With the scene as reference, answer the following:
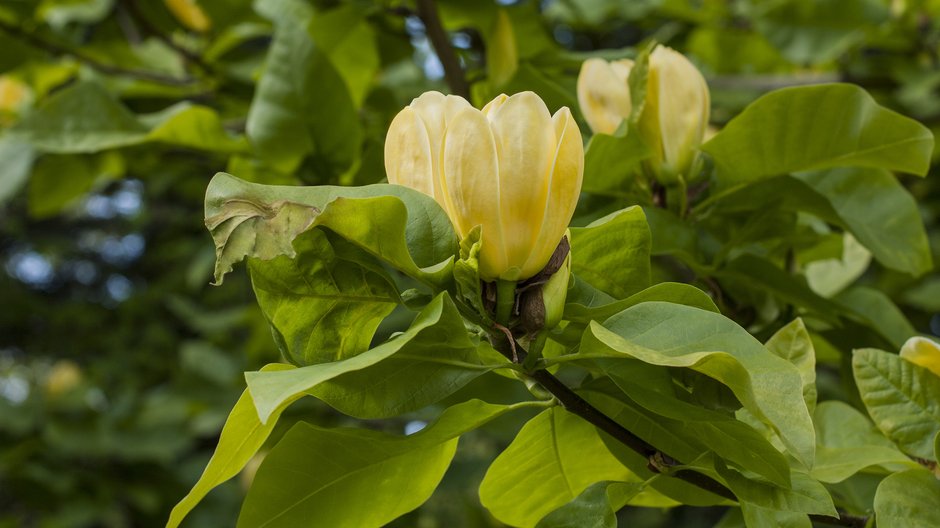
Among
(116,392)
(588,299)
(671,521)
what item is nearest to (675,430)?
(588,299)

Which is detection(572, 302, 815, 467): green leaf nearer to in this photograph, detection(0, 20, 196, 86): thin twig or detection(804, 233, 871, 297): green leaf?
detection(804, 233, 871, 297): green leaf

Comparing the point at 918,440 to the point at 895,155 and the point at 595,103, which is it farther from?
the point at 595,103

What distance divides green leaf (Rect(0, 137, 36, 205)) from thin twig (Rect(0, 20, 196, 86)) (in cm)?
21

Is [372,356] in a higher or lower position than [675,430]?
higher

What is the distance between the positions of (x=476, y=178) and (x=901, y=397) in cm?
33

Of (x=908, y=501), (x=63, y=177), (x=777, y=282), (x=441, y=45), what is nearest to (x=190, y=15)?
(x=63, y=177)

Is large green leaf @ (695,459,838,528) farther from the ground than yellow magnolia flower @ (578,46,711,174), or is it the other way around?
yellow magnolia flower @ (578,46,711,174)

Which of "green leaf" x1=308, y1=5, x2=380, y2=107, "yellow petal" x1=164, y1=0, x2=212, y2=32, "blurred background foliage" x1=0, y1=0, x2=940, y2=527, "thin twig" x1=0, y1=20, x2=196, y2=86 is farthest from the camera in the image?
"yellow petal" x1=164, y1=0, x2=212, y2=32

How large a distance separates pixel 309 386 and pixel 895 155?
51cm

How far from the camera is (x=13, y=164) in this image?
1.29 meters

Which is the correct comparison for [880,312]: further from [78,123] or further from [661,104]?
[78,123]

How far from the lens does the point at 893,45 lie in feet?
5.70

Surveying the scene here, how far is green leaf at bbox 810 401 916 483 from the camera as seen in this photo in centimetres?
63

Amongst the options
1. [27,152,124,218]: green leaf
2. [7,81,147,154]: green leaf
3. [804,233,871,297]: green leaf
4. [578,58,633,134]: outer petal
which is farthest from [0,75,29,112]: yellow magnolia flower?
[804,233,871,297]: green leaf
